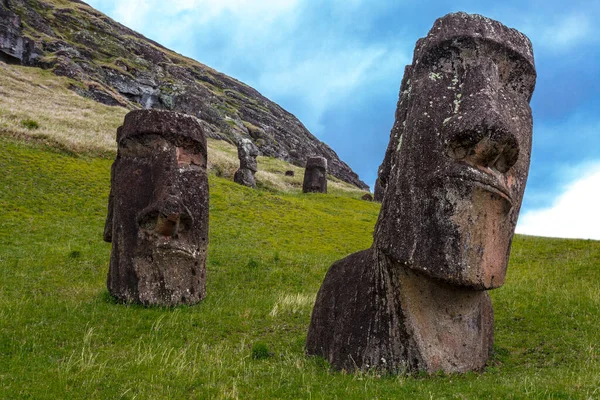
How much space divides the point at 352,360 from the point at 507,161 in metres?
3.35

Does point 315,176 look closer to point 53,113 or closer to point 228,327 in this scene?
point 53,113

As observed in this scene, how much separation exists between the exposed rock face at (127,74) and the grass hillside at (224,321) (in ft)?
171

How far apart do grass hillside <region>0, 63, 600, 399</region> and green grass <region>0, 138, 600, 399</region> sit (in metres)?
0.03

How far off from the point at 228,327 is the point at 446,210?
536 centimetres

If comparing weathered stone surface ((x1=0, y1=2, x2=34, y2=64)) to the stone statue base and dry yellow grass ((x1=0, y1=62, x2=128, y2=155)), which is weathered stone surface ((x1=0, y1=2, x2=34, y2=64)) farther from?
the stone statue base

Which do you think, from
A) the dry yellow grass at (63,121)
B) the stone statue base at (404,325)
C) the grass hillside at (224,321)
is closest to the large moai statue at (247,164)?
the dry yellow grass at (63,121)

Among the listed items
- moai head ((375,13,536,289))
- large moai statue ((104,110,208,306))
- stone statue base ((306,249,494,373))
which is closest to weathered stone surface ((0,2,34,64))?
large moai statue ((104,110,208,306))

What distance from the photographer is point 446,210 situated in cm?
658

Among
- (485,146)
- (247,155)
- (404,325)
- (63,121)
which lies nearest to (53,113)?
(63,121)

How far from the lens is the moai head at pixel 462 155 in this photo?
21.5 feet

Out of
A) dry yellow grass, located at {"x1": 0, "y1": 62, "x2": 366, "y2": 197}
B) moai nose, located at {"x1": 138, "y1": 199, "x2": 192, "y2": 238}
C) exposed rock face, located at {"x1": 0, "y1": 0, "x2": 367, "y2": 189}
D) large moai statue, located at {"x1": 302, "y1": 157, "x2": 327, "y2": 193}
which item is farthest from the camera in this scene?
exposed rock face, located at {"x1": 0, "y1": 0, "x2": 367, "y2": 189}

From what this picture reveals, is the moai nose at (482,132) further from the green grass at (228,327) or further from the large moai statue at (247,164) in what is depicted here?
the large moai statue at (247,164)

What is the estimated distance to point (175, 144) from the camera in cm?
1212

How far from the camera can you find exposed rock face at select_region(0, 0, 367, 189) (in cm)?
7300
